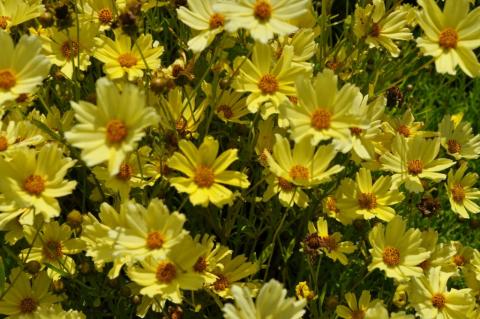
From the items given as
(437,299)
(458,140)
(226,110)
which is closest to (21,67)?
(226,110)

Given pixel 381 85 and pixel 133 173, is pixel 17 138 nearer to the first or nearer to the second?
pixel 133 173

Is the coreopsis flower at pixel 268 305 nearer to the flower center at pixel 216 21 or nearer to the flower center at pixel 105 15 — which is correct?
the flower center at pixel 216 21

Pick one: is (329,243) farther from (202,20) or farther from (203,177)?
(202,20)

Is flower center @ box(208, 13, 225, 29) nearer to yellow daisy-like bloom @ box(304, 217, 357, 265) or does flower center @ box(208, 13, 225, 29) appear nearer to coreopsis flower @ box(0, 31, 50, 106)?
coreopsis flower @ box(0, 31, 50, 106)

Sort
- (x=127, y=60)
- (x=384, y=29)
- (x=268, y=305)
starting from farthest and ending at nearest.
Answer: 1. (x=384, y=29)
2. (x=127, y=60)
3. (x=268, y=305)

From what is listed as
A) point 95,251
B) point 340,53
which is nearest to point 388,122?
point 340,53

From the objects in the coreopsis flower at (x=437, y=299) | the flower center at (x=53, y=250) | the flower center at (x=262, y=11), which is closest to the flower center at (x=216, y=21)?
the flower center at (x=262, y=11)
